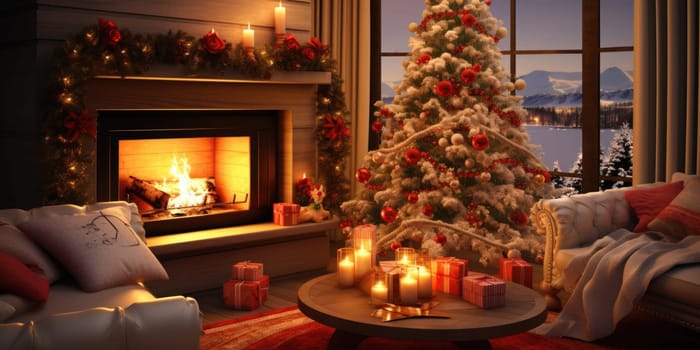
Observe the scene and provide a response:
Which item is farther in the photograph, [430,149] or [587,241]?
[430,149]

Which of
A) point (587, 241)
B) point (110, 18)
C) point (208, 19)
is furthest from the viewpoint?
point (208, 19)

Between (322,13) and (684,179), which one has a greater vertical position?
(322,13)

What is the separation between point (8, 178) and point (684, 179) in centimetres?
378

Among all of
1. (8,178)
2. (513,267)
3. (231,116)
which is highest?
(231,116)

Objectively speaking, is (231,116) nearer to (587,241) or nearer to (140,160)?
(140,160)

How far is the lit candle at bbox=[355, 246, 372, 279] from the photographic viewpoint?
3.46 metres

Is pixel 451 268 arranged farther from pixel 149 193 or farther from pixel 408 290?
pixel 149 193

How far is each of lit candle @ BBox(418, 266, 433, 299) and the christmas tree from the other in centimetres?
173

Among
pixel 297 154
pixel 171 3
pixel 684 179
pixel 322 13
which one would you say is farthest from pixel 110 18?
pixel 684 179

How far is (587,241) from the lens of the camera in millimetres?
4195

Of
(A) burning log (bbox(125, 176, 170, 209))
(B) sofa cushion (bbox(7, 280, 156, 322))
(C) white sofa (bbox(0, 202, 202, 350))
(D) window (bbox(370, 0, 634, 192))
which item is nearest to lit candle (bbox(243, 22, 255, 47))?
(A) burning log (bbox(125, 176, 170, 209))

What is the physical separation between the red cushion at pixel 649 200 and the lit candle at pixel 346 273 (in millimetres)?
1686

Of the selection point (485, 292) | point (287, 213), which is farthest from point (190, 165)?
point (485, 292)

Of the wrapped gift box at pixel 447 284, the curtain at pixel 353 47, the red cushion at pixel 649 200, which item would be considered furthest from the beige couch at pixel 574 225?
the curtain at pixel 353 47
